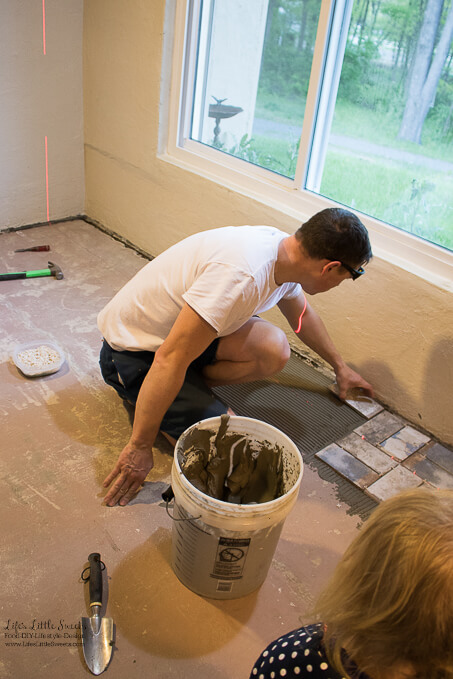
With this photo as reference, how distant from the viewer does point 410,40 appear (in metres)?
2.12

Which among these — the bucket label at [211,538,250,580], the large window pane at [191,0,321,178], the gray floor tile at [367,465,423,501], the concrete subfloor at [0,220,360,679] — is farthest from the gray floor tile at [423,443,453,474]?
the large window pane at [191,0,321,178]

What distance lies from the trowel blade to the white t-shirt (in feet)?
2.82

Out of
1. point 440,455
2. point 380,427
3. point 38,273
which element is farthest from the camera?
point 38,273

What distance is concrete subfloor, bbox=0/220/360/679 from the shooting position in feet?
4.61

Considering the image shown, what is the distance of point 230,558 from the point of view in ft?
4.67

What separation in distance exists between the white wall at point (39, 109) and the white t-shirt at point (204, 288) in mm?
1833

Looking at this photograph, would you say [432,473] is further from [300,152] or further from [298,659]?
[300,152]

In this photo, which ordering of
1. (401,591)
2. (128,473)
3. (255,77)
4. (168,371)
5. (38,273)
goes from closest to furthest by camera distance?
(401,591)
(168,371)
(128,473)
(255,77)
(38,273)

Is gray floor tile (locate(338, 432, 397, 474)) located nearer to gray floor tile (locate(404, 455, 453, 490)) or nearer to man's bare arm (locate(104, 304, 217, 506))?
gray floor tile (locate(404, 455, 453, 490))

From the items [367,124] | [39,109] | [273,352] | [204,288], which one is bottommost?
[273,352]

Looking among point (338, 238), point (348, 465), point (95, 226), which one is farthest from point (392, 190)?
point (95, 226)

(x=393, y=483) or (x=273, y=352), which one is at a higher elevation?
(x=273, y=352)

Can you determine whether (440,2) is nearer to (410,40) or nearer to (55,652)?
(410,40)

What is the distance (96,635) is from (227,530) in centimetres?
45
